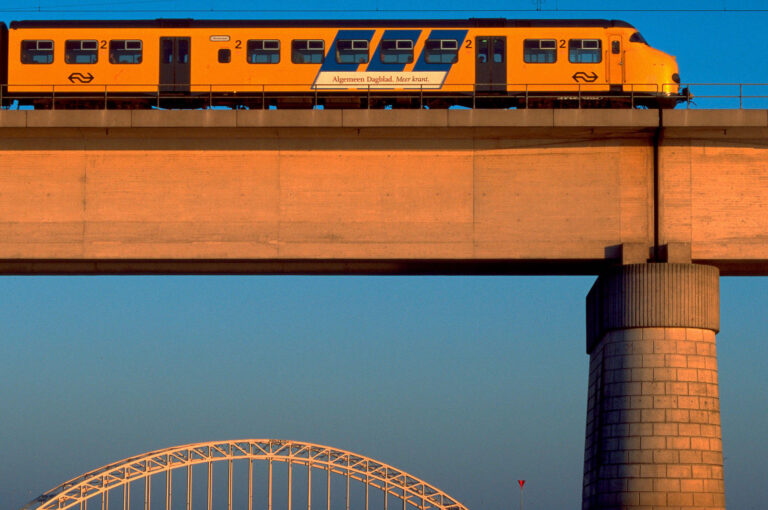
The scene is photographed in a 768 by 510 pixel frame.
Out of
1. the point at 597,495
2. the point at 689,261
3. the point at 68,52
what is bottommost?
the point at 597,495

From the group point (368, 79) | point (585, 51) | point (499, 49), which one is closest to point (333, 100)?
point (368, 79)

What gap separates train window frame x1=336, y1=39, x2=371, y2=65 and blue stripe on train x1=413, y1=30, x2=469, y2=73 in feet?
5.84

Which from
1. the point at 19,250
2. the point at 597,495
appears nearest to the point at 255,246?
the point at 19,250

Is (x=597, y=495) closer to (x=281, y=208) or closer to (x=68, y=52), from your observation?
(x=281, y=208)

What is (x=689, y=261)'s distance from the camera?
35.7m

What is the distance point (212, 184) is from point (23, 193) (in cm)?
513

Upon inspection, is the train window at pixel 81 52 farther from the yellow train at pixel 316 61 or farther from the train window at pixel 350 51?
the train window at pixel 350 51

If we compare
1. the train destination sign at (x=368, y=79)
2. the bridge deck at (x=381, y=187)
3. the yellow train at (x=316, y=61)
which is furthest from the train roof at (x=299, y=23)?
the bridge deck at (x=381, y=187)

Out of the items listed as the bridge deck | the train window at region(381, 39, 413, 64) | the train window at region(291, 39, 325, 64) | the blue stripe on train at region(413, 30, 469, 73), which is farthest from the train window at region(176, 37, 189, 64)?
A: the bridge deck

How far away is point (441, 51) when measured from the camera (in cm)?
4406

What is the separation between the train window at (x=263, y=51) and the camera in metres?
44.1

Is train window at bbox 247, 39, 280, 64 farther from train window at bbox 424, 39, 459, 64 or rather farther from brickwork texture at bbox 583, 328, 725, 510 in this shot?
brickwork texture at bbox 583, 328, 725, 510

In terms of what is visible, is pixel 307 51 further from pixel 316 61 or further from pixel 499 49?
pixel 499 49

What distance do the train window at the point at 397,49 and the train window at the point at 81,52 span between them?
961cm
